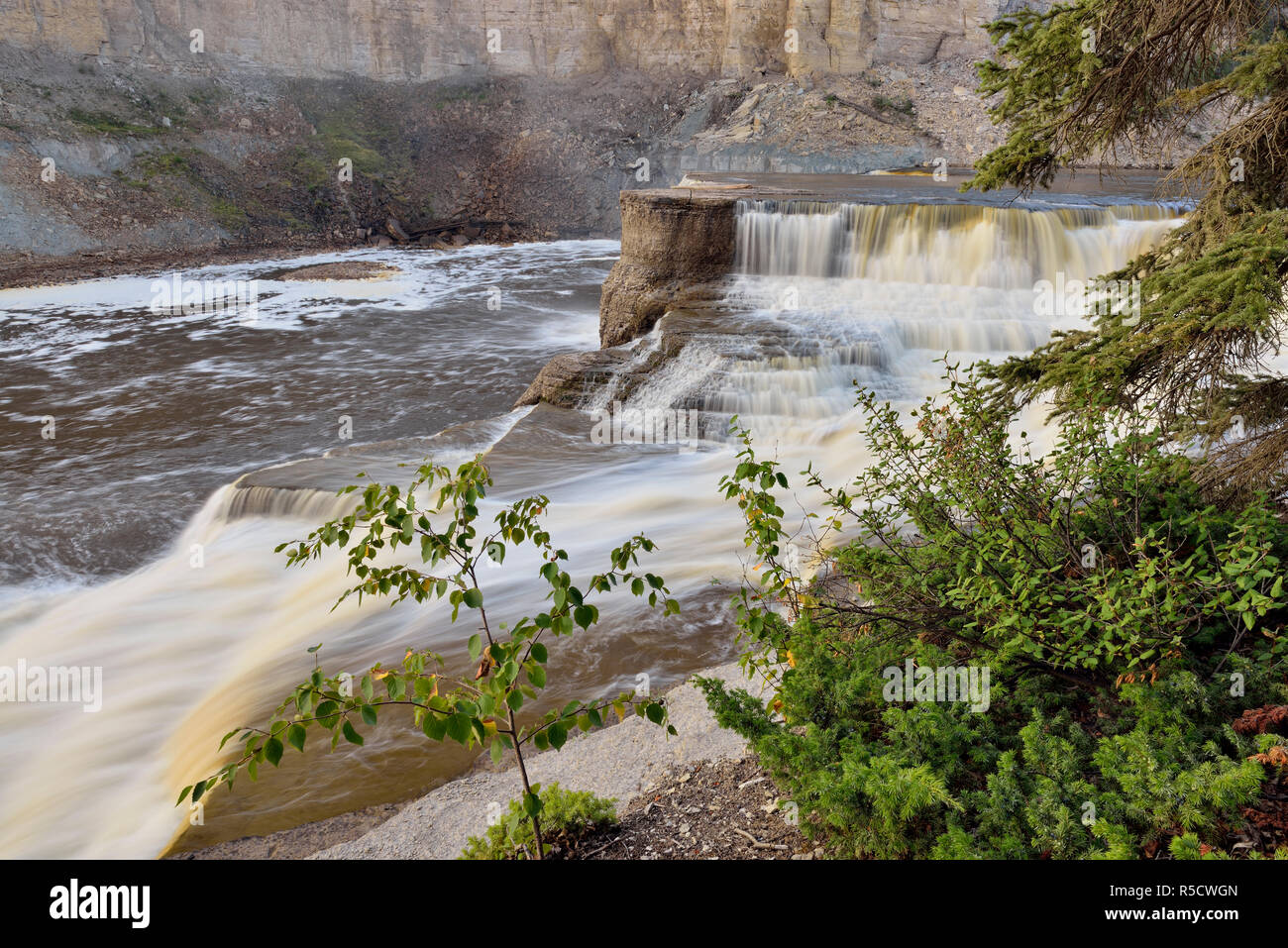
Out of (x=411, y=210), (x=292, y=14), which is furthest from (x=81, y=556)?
(x=292, y=14)

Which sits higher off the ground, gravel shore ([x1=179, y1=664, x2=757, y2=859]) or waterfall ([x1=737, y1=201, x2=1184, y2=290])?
waterfall ([x1=737, y1=201, x2=1184, y2=290])

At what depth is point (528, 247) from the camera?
30312 millimetres

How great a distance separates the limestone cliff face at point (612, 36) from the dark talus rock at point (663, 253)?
88.0 ft

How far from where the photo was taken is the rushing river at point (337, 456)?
5.57 m

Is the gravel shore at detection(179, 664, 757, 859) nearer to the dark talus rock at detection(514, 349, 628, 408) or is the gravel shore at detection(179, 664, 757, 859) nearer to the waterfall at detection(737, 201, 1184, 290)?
the dark talus rock at detection(514, 349, 628, 408)

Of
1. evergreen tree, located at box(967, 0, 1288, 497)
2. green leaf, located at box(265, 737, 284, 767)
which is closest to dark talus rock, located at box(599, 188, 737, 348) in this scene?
evergreen tree, located at box(967, 0, 1288, 497)

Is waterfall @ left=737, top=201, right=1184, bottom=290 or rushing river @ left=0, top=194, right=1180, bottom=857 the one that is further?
waterfall @ left=737, top=201, right=1184, bottom=290

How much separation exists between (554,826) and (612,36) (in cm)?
4114

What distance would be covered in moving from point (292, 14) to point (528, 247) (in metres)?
15.5

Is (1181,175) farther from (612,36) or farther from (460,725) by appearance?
(612,36)

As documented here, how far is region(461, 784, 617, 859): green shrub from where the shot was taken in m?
3.48

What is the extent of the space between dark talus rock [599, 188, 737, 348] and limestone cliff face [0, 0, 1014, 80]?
26821mm

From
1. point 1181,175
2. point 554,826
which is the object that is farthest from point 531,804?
point 1181,175

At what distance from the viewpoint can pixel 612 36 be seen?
3931 centimetres
